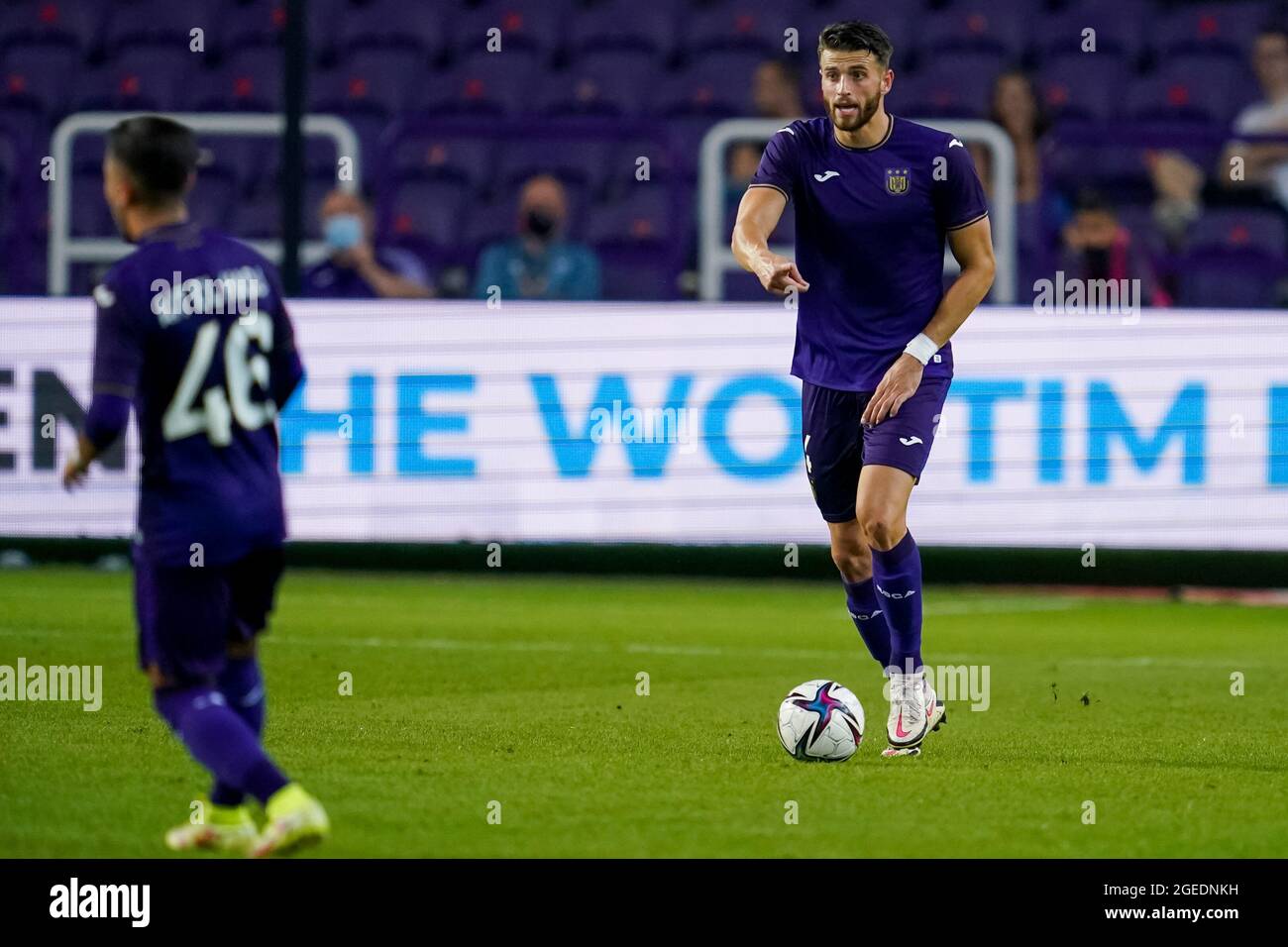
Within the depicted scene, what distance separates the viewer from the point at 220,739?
536cm

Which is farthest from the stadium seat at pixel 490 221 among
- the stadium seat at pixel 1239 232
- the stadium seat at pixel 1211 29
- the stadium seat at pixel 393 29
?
the stadium seat at pixel 1211 29

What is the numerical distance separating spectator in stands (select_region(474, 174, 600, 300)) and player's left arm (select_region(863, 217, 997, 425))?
5179mm

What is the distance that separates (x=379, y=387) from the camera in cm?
1223

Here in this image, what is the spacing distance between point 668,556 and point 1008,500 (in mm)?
1765

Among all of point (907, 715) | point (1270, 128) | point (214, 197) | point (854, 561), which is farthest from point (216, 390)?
point (214, 197)

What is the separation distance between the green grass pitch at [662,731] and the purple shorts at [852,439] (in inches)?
32.1

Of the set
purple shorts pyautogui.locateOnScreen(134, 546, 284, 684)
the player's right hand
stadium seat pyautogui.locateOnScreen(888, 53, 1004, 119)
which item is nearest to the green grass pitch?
purple shorts pyautogui.locateOnScreen(134, 546, 284, 684)

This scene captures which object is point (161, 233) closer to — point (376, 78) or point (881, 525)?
point (881, 525)

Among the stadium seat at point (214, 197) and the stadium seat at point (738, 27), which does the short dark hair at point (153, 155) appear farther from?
the stadium seat at point (738, 27)

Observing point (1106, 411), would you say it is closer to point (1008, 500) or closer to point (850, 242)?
point (1008, 500)

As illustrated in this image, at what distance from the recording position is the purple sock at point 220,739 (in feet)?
17.4

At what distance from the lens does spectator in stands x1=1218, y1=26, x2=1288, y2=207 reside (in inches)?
539
